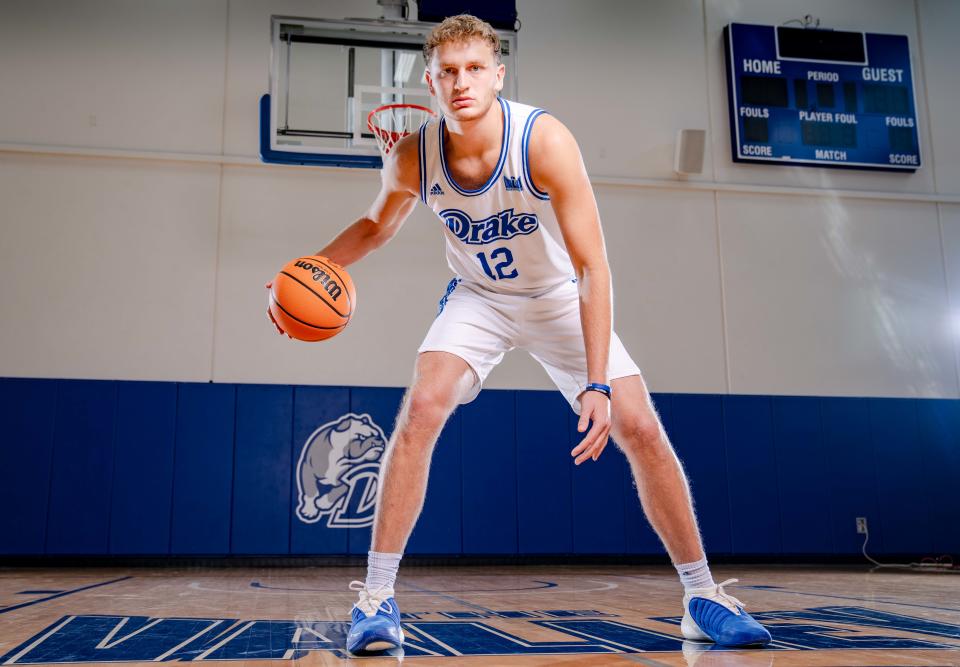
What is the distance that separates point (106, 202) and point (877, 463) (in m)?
6.77

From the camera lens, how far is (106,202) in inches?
266

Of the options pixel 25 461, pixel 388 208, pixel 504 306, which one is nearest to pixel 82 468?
pixel 25 461

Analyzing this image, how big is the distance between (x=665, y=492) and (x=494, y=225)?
0.82m

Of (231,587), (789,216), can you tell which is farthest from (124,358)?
(789,216)

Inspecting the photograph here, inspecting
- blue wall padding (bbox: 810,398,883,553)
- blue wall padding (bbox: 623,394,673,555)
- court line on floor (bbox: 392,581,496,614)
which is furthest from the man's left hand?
blue wall padding (bbox: 810,398,883,553)

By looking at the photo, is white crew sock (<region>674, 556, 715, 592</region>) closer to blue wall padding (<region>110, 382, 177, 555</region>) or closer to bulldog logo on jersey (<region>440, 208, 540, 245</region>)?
bulldog logo on jersey (<region>440, 208, 540, 245</region>)

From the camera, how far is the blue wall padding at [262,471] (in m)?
6.26

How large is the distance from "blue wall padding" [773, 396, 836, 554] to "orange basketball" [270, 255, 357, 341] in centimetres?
552

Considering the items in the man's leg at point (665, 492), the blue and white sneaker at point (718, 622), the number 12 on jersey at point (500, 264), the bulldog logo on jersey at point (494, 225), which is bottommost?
the blue and white sneaker at point (718, 622)

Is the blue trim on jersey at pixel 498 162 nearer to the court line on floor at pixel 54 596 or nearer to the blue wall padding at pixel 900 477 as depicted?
the court line on floor at pixel 54 596

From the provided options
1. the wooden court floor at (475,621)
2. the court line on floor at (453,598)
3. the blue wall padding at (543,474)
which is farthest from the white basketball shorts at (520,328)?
the blue wall padding at (543,474)

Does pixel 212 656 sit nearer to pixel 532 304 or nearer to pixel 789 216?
pixel 532 304

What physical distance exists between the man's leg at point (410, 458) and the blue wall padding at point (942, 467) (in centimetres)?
644

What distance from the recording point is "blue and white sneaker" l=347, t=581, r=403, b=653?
183cm
